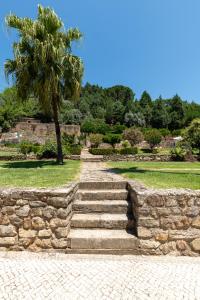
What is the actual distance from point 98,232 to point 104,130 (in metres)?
39.3

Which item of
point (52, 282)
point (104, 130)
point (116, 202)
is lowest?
point (52, 282)

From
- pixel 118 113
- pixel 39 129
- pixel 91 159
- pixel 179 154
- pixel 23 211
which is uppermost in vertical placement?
pixel 118 113

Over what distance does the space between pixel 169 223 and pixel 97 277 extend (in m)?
1.57

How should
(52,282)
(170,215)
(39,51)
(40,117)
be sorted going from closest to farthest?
1. (52,282)
2. (170,215)
3. (39,51)
4. (40,117)

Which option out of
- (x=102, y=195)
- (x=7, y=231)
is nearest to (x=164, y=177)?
(x=102, y=195)

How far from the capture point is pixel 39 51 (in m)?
11.3

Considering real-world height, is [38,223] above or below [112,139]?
below

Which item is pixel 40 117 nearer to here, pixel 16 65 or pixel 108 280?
pixel 16 65

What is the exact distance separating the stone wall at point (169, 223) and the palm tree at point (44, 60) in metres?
8.62

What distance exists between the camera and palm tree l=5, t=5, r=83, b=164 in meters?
11.5

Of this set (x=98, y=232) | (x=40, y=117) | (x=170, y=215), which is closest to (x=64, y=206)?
(x=98, y=232)

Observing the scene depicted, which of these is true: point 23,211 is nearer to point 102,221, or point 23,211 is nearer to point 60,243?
point 60,243

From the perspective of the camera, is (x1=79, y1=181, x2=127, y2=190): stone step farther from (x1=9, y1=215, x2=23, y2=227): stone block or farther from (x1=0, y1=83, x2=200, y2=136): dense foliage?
(x1=0, y1=83, x2=200, y2=136): dense foliage

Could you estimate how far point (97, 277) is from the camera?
11.2 feet
